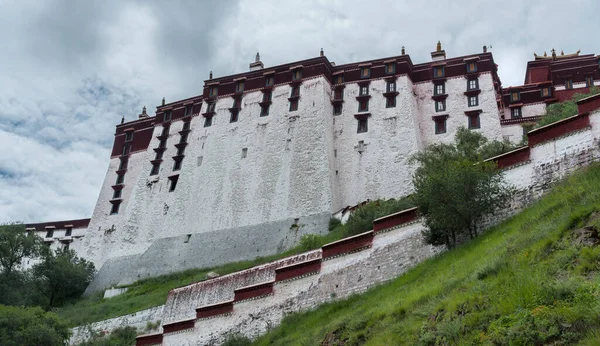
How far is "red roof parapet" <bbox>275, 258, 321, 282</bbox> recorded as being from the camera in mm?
16119

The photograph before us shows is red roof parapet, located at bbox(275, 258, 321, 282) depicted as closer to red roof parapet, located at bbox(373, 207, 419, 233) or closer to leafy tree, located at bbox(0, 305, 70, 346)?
red roof parapet, located at bbox(373, 207, 419, 233)

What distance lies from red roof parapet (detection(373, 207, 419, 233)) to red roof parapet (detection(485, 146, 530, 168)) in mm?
2217

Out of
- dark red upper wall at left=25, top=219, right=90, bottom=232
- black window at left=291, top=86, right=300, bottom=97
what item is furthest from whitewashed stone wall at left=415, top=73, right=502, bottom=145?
dark red upper wall at left=25, top=219, right=90, bottom=232

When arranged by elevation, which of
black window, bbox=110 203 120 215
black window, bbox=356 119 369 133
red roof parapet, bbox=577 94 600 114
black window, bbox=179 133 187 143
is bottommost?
red roof parapet, bbox=577 94 600 114

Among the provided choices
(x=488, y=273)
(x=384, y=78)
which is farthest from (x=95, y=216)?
(x=488, y=273)

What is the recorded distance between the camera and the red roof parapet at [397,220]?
591 inches

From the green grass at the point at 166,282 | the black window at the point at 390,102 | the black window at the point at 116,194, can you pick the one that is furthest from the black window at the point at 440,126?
the black window at the point at 116,194

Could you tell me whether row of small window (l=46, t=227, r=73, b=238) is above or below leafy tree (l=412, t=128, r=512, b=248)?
above

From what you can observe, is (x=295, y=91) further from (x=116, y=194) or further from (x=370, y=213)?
(x=370, y=213)

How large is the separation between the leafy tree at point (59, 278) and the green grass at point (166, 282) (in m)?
1.13

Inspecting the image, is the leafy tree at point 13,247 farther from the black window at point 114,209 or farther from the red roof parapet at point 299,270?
the red roof parapet at point 299,270

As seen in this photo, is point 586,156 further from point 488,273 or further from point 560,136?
point 488,273

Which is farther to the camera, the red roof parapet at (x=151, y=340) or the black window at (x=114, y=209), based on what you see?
the black window at (x=114, y=209)

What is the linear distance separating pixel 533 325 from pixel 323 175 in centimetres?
2711
